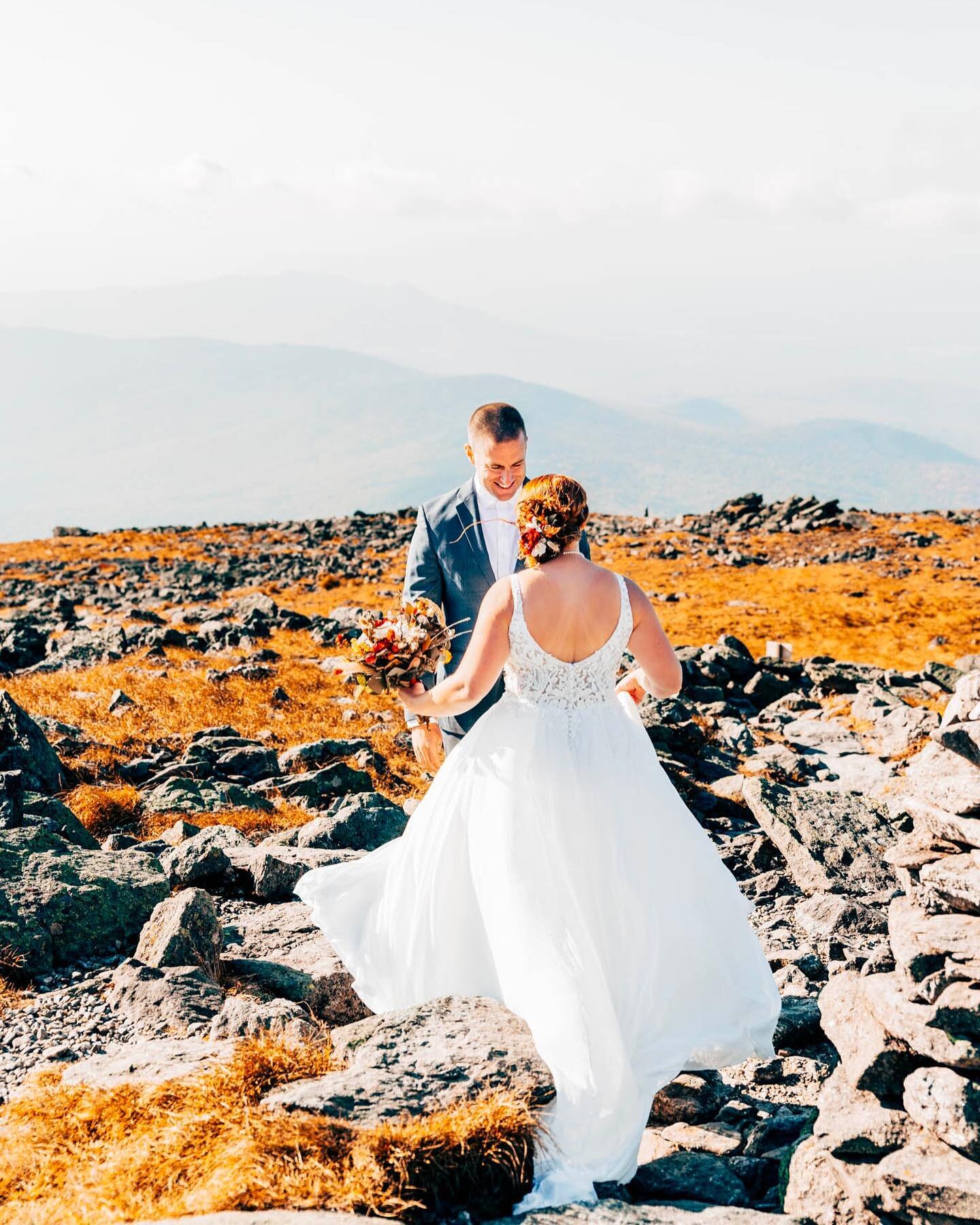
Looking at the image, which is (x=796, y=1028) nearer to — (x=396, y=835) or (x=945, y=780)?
(x=945, y=780)

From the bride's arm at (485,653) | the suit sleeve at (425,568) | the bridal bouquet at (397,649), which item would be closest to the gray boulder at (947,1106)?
the bride's arm at (485,653)

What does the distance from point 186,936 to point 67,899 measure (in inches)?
43.8

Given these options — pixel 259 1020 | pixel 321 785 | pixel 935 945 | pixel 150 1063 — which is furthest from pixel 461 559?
pixel 321 785

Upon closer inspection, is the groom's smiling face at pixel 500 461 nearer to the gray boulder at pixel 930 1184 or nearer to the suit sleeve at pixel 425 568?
the suit sleeve at pixel 425 568

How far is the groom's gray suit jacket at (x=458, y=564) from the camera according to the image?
6.16 metres

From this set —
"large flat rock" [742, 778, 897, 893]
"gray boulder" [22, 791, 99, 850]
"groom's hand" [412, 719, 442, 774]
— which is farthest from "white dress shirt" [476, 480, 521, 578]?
"gray boulder" [22, 791, 99, 850]

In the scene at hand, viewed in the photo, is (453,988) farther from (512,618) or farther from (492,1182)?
(512,618)

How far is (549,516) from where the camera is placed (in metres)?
4.69

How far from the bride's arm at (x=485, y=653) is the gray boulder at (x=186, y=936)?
2.86m

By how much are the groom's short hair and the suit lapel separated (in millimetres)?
510

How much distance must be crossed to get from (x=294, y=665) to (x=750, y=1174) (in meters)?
16.4

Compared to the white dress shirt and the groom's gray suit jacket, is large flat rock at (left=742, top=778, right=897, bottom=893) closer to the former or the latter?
the groom's gray suit jacket

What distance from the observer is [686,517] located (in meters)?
54.0

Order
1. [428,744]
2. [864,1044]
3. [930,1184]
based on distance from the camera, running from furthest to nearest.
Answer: [428,744], [864,1044], [930,1184]
